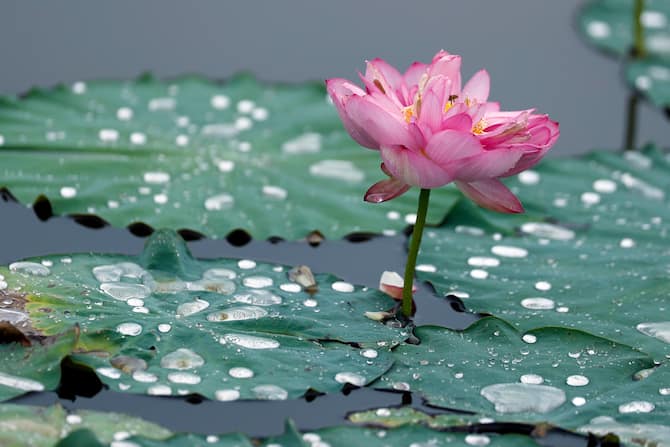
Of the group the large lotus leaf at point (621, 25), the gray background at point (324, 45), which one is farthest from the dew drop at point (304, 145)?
the large lotus leaf at point (621, 25)

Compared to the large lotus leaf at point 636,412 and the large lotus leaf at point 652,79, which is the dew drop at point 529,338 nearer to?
the large lotus leaf at point 636,412

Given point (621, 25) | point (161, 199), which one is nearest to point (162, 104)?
point (161, 199)

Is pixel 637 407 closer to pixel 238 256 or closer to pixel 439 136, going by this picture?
pixel 439 136

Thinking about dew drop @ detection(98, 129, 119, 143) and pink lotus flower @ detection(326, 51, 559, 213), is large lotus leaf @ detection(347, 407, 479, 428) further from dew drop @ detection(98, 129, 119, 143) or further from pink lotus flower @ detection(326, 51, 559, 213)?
dew drop @ detection(98, 129, 119, 143)

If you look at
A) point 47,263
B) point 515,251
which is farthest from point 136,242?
point 515,251

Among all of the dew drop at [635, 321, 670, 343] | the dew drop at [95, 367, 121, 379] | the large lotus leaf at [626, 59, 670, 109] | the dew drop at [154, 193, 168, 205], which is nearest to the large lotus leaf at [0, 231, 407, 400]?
the dew drop at [95, 367, 121, 379]

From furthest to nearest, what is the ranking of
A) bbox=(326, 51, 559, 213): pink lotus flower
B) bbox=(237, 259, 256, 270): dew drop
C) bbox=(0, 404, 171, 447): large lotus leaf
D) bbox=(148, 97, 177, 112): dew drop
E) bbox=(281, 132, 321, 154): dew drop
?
bbox=(148, 97, 177, 112): dew drop < bbox=(281, 132, 321, 154): dew drop < bbox=(237, 259, 256, 270): dew drop < bbox=(326, 51, 559, 213): pink lotus flower < bbox=(0, 404, 171, 447): large lotus leaf
